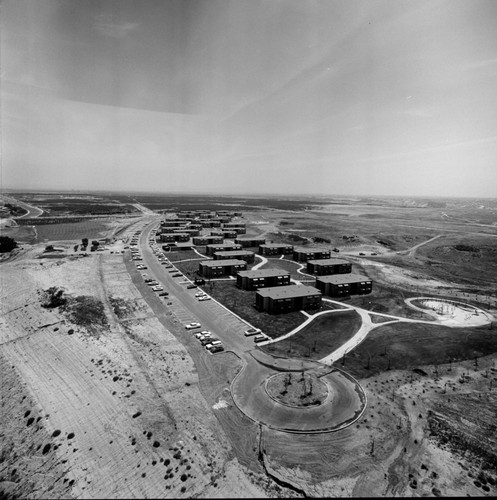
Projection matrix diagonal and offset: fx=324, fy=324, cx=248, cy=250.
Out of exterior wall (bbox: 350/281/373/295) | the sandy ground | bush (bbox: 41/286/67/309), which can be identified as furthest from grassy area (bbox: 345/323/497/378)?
bush (bbox: 41/286/67/309)

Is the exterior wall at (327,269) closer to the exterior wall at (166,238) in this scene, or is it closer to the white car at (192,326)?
the white car at (192,326)

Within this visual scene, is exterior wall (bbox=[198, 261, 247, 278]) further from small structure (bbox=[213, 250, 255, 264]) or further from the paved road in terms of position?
the paved road

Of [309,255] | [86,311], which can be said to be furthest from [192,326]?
[309,255]

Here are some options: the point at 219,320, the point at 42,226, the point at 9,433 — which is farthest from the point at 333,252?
the point at 42,226

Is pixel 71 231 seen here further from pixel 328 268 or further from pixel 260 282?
pixel 328 268

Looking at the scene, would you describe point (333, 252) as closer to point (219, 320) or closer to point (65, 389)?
point (219, 320)

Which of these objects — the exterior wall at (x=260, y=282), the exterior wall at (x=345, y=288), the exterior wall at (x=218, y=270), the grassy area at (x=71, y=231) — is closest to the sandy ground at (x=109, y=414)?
the exterior wall at (x=260, y=282)
